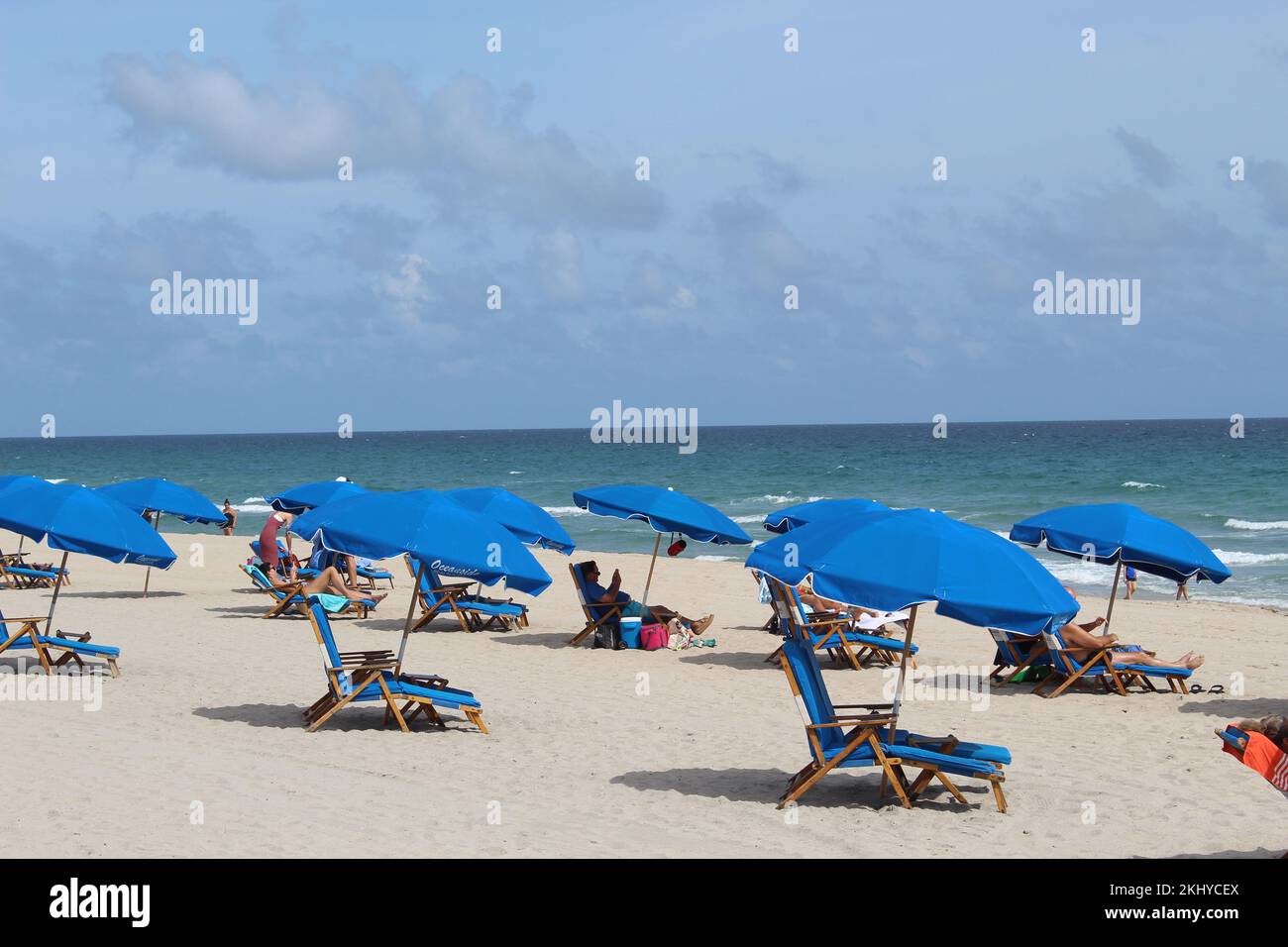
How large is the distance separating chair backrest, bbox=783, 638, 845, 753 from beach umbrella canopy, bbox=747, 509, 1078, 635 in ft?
1.60

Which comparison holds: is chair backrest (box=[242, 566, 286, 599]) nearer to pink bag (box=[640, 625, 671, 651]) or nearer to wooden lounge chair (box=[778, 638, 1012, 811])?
pink bag (box=[640, 625, 671, 651])

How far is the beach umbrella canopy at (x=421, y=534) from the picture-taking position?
835 centimetres

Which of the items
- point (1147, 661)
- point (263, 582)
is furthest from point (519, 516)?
point (1147, 661)

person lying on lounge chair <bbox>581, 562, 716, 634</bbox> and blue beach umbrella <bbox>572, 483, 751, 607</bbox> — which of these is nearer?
blue beach umbrella <bbox>572, 483, 751, 607</bbox>

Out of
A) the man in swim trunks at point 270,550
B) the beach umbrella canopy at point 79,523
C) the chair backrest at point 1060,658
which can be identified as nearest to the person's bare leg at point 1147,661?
the chair backrest at point 1060,658

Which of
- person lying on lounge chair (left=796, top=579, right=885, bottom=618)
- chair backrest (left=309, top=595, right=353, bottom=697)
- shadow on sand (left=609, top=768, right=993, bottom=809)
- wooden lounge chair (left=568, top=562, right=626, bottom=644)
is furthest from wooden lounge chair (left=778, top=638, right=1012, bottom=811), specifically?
wooden lounge chair (left=568, top=562, right=626, bottom=644)

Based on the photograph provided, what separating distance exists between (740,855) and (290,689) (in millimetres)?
5680

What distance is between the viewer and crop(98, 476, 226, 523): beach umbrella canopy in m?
17.0

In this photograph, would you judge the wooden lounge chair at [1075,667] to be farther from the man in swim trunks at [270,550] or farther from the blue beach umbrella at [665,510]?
the man in swim trunks at [270,550]

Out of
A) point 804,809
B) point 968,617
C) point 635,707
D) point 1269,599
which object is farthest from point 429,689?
point 1269,599

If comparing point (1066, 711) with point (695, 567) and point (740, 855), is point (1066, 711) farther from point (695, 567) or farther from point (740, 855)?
point (695, 567)

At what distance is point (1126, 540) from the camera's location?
36.8ft

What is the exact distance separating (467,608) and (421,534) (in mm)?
6593

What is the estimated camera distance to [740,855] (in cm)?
636
